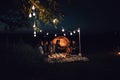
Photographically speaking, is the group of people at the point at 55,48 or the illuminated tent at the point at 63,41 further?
the illuminated tent at the point at 63,41

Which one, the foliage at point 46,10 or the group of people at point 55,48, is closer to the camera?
the foliage at point 46,10

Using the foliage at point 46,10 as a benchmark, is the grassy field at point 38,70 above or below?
below

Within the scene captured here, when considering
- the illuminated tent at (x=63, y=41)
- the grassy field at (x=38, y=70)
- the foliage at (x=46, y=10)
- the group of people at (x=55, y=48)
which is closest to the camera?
the foliage at (x=46, y=10)

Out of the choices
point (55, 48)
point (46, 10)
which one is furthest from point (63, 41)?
point (46, 10)

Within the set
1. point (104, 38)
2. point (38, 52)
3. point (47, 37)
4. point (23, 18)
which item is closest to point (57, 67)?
point (38, 52)

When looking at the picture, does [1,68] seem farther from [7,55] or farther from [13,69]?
[7,55]

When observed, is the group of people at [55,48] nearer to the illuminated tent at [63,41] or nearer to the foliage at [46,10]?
the illuminated tent at [63,41]

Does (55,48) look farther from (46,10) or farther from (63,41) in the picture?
(46,10)

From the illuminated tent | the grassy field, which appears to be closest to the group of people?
the illuminated tent

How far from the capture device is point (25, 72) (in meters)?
12.0

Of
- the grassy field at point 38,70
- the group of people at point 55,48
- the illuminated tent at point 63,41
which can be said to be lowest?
the grassy field at point 38,70

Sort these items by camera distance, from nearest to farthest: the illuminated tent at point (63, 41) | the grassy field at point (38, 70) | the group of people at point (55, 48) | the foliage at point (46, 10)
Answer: the foliage at point (46, 10) < the grassy field at point (38, 70) < the group of people at point (55, 48) < the illuminated tent at point (63, 41)

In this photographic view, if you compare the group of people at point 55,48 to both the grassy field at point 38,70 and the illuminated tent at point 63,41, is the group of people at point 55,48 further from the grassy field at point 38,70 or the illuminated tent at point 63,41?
the grassy field at point 38,70

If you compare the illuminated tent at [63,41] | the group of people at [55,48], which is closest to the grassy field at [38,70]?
the group of people at [55,48]
